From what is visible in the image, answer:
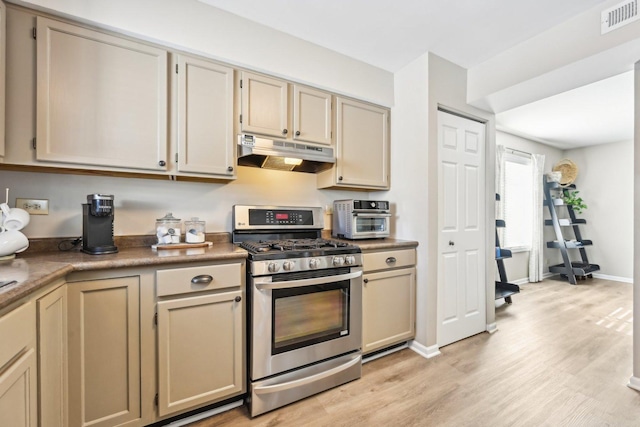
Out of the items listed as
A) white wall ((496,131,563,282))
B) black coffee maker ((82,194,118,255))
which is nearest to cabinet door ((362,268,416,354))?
black coffee maker ((82,194,118,255))

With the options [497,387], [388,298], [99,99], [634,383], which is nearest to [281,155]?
[99,99]

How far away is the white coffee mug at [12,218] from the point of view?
4.59 feet

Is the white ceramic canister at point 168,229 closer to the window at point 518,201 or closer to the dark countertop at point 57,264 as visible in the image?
the dark countertop at point 57,264

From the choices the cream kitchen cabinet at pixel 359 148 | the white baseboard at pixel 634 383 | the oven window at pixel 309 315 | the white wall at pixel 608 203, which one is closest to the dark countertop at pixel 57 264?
the oven window at pixel 309 315

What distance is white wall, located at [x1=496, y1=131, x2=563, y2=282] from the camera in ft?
15.0

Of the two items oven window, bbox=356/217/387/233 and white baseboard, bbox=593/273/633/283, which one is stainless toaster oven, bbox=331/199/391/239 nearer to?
oven window, bbox=356/217/387/233

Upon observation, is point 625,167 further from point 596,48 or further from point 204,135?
point 204,135

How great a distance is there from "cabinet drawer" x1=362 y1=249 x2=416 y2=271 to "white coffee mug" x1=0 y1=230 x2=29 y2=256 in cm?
200

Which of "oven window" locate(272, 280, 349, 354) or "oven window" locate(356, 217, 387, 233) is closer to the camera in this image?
"oven window" locate(272, 280, 349, 354)

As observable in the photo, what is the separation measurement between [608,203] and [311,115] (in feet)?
19.8

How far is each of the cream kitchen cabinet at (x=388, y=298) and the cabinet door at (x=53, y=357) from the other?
175cm

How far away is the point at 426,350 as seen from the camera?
7.73 ft

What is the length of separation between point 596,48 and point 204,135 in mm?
2657

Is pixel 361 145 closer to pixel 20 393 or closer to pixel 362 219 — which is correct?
pixel 362 219
